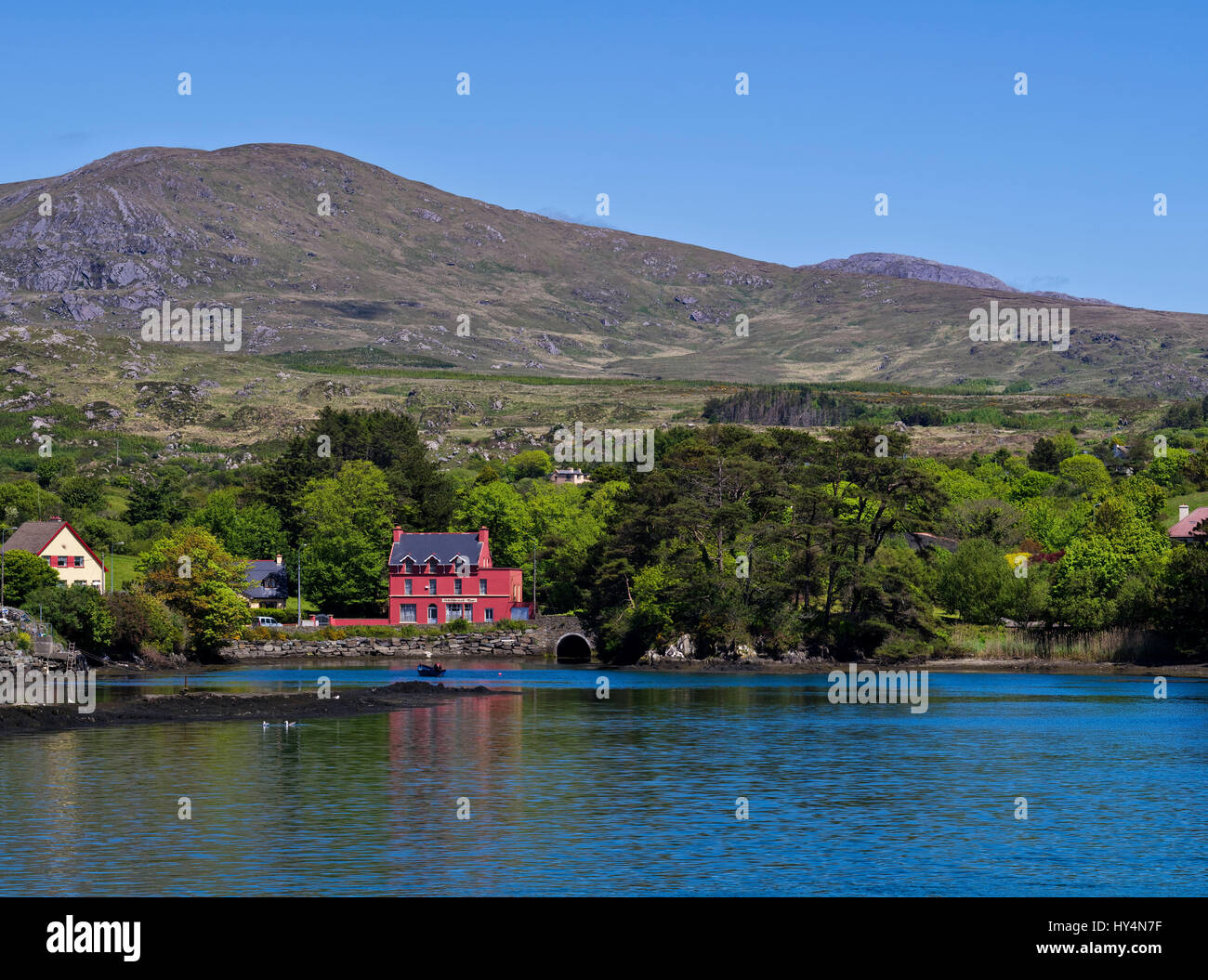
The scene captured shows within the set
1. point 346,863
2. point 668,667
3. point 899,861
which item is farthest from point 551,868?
point 668,667

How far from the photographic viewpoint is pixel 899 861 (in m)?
38.6

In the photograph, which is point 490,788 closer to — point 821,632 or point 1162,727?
point 1162,727

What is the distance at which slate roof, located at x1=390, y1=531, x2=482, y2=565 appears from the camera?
152 metres

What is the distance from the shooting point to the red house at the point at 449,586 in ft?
497

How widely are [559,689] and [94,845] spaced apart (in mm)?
60577

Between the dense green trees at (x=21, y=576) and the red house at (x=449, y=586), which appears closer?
the dense green trees at (x=21, y=576)

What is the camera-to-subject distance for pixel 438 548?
15275 cm

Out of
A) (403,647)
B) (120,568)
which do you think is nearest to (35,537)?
(120,568)

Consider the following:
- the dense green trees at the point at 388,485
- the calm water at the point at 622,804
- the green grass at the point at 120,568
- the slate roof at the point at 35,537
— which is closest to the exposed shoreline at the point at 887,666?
the green grass at the point at 120,568

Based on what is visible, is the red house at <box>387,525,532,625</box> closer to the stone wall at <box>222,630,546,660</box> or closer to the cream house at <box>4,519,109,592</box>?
the stone wall at <box>222,630,546,660</box>

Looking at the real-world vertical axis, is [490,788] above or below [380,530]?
below

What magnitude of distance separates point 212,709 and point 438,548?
249 ft

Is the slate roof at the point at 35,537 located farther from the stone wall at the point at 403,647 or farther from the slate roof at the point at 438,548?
the slate roof at the point at 438,548

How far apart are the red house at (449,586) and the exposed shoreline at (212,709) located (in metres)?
58.5
